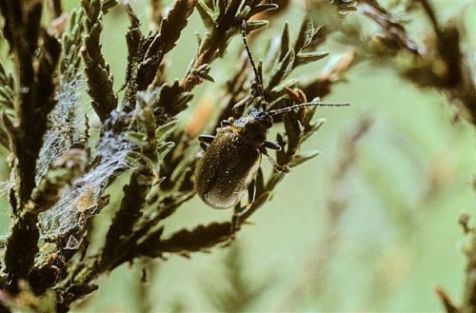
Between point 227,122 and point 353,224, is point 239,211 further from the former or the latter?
point 353,224

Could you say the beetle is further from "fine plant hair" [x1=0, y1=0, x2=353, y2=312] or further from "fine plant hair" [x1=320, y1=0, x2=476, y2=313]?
"fine plant hair" [x1=320, y1=0, x2=476, y2=313]

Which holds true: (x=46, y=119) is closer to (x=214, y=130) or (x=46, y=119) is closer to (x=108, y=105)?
(x=108, y=105)

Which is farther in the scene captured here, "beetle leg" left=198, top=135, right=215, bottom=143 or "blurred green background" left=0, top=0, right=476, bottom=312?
"blurred green background" left=0, top=0, right=476, bottom=312

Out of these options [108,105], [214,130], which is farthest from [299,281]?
[108,105]

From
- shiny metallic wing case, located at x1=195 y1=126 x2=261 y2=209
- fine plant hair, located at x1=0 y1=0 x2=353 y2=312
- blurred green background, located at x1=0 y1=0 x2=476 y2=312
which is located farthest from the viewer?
blurred green background, located at x1=0 y1=0 x2=476 y2=312

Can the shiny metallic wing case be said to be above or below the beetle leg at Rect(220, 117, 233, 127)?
below

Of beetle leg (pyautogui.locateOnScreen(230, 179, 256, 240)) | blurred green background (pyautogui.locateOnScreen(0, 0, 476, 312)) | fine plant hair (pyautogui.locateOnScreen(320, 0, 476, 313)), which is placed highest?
fine plant hair (pyautogui.locateOnScreen(320, 0, 476, 313))

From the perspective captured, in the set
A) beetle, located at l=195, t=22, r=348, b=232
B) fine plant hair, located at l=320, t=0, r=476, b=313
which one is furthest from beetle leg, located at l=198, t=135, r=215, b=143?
fine plant hair, located at l=320, t=0, r=476, b=313
